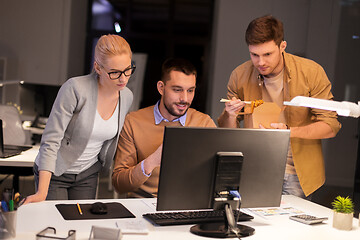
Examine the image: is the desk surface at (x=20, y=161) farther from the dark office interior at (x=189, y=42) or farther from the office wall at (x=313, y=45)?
the office wall at (x=313, y=45)

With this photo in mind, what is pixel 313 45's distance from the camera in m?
6.75

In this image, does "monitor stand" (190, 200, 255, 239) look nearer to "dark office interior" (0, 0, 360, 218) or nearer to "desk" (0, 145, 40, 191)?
"desk" (0, 145, 40, 191)

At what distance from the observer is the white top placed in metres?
2.22

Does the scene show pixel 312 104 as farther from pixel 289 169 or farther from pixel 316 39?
pixel 316 39

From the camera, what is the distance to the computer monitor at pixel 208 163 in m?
1.65

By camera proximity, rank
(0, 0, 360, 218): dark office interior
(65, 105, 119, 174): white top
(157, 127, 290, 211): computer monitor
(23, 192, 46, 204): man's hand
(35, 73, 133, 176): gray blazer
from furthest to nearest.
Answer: (0, 0, 360, 218): dark office interior < (65, 105, 119, 174): white top < (35, 73, 133, 176): gray blazer < (23, 192, 46, 204): man's hand < (157, 127, 290, 211): computer monitor

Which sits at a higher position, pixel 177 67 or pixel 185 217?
pixel 177 67

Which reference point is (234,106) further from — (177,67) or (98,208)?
(98,208)

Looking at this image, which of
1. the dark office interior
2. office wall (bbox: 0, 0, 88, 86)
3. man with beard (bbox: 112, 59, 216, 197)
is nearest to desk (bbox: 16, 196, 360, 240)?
man with beard (bbox: 112, 59, 216, 197)

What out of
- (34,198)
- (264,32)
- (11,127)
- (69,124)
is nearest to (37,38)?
(11,127)

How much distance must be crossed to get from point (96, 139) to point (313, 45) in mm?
5258

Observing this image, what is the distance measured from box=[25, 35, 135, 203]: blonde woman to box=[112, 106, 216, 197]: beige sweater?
101mm

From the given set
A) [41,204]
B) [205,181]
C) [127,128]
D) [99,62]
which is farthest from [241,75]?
[41,204]

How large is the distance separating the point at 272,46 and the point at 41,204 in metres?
1.42
